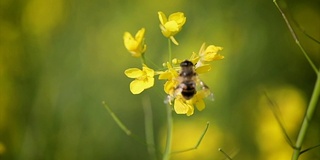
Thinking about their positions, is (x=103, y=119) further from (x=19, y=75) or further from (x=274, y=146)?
(x=274, y=146)

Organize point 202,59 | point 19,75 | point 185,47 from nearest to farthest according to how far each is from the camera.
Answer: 1. point 202,59
2. point 19,75
3. point 185,47

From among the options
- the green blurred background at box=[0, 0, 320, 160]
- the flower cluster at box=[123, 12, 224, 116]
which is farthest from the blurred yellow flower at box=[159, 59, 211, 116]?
the green blurred background at box=[0, 0, 320, 160]

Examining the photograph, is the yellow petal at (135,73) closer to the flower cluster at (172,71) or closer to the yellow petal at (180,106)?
the flower cluster at (172,71)

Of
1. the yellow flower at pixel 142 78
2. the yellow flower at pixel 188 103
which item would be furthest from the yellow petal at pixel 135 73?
the yellow flower at pixel 188 103

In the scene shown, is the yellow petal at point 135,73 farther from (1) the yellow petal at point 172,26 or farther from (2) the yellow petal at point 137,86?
(1) the yellow petal at point 172,26

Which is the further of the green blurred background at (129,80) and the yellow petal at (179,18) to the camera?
the green blurred background at (129,80)

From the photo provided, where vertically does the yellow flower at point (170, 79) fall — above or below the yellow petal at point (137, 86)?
below

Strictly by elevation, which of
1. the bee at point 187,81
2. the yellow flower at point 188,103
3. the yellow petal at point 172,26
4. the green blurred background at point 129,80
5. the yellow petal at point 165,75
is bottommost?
the green blurred background at point 129,80

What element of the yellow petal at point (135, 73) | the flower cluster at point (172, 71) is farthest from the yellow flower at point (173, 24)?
the yellow petal at point (135, 73)

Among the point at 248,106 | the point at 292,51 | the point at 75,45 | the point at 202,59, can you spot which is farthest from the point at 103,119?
the point at 202,59
